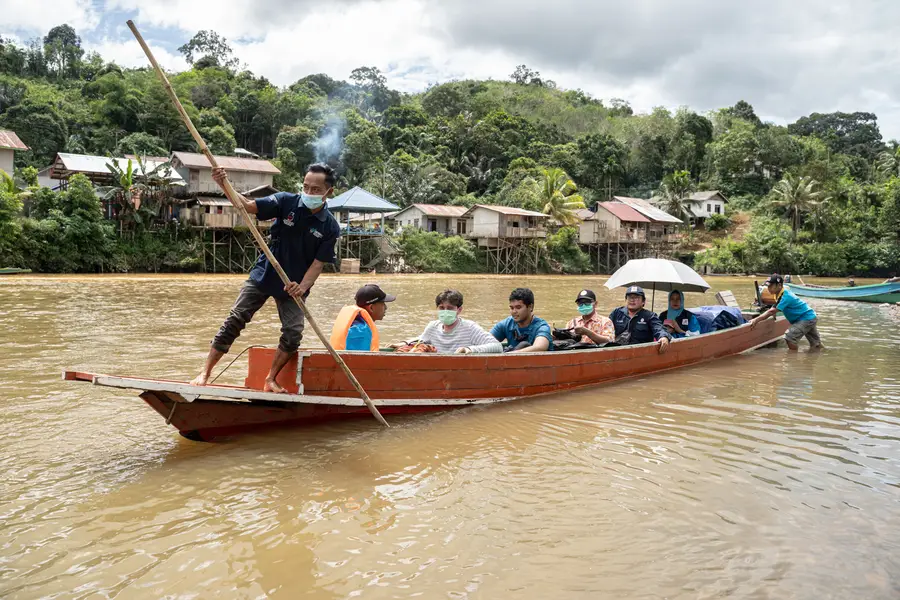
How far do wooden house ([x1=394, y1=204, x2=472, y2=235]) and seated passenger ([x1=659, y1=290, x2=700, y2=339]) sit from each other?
3492cm

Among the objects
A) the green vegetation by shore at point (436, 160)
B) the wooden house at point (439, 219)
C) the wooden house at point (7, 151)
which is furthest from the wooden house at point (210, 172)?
the wooden house at point (439, 219)

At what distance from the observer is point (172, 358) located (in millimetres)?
9391

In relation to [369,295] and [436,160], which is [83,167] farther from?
[369,295]

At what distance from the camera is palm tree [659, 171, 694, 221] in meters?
56.0

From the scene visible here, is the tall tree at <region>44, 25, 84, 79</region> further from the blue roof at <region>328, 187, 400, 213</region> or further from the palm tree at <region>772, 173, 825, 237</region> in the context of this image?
the palm tree at <region>772, 173, 825, 237</region>

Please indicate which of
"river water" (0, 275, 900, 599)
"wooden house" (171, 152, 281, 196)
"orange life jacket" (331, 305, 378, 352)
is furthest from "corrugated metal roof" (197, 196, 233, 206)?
"orange life jacket" (331, 305, 378, 352)

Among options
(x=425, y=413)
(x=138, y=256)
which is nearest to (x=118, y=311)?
(x=425, y=413)

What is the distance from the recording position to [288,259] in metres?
5.31

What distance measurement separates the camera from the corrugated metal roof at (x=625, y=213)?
155 feet

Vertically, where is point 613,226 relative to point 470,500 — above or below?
above

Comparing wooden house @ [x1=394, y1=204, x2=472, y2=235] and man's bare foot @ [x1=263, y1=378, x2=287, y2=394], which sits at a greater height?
wooden house @ [x1=394, y1=204, x2=472, y2=235]

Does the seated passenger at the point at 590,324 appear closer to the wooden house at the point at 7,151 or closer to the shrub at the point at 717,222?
the wooden house at the point at 7,151

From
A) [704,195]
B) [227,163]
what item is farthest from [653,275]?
[704,195]

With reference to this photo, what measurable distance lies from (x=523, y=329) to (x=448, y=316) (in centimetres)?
137
